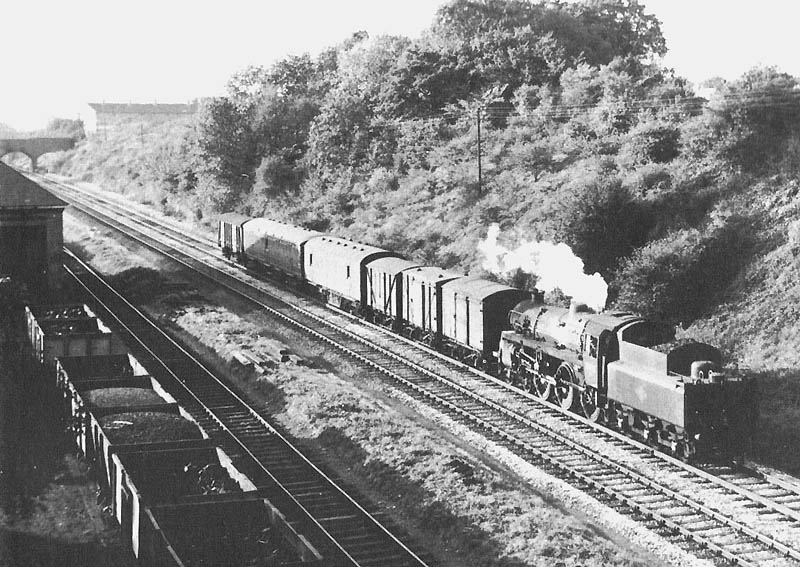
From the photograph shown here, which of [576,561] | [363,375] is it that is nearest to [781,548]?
[576,561]

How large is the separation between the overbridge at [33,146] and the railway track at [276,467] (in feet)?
283

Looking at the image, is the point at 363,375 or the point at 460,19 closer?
the point at 363,375

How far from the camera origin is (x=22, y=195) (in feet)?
121

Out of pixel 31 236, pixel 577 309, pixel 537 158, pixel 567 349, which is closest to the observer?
pixel 577 309

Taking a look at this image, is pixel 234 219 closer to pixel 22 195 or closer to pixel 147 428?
pixel 22 195

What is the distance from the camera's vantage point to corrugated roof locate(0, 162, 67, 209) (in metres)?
36.2

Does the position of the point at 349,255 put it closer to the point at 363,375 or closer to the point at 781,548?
the point at 363,375

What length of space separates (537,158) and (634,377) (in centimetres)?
2628

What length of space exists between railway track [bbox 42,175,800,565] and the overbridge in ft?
308

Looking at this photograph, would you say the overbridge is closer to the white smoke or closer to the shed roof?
the shed roof

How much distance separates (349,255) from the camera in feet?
111

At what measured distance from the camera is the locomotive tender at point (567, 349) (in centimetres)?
1783

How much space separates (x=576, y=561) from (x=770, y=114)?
964 inches

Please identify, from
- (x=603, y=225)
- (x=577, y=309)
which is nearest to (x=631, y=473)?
(x=577, y=309)
